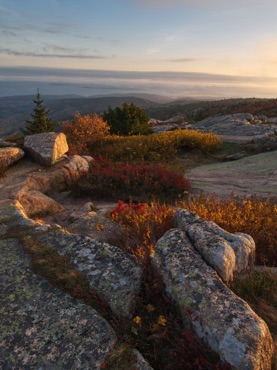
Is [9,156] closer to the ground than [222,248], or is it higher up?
closer to the ground

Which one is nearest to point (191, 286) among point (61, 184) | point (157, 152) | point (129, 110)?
point (61, 184)

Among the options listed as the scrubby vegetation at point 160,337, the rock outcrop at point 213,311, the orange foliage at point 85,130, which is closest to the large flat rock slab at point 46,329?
the scrubby vegetation at point 160,337

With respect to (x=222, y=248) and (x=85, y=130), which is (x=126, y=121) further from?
(x=222, y=248)

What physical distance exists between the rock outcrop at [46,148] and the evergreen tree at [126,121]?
13407 mm

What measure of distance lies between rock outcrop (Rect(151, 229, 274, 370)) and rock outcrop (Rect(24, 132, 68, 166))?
1024cm

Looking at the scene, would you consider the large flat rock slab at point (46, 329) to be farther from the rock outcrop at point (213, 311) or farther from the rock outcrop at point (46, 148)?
the rock outcrop at point (46, 148)

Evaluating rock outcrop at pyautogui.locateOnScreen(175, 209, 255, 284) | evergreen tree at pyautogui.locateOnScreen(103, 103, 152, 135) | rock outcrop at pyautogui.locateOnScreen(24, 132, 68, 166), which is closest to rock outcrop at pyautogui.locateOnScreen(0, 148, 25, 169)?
rock outcrop at pyautogui.locateOnScreen(24, 132, 68, 166)

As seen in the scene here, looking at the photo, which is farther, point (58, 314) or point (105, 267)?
point (105, 267)

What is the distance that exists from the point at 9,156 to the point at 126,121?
1653 centimetres

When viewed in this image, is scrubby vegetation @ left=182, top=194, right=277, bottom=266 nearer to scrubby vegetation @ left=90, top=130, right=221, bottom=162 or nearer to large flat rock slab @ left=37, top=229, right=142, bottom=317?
large flat rock slab @ left=37, top=229, right=142, bottom=317

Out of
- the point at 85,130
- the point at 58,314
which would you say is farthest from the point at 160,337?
the point at 85,130

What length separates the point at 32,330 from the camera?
130 inches

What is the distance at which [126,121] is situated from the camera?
28141 mm

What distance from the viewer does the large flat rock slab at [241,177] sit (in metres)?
10.8
